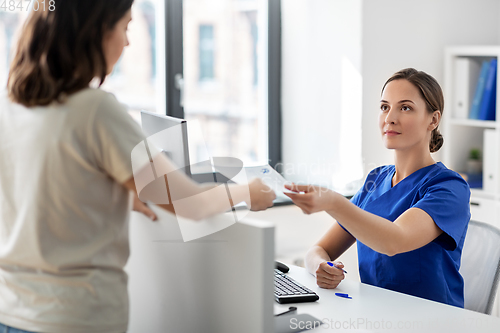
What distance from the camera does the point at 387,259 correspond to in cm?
139

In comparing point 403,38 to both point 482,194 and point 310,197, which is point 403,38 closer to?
point 482,194

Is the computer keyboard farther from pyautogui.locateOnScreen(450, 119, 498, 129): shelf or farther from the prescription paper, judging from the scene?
pyautogui.locateOnScreen(450, 119, 498, 129): shelf

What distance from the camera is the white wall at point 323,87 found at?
240 cm

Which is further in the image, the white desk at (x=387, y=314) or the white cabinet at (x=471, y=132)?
the white cabinet at (x=471, y=132)

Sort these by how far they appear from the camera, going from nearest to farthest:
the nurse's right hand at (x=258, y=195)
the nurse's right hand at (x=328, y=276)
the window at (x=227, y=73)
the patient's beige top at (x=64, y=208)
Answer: the patient's beige top at (x=64, y=208), the nurse's right hand at (x=258, y=195), the nurse's right hand at (x=328, y=276), the window at (x=227, y=73)

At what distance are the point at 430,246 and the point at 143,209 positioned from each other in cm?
78

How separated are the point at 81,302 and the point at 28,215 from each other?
16 cm

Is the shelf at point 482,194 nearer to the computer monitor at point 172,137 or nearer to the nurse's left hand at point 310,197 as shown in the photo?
the nurse's left hand at point 310,197

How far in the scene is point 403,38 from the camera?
248 centimetres

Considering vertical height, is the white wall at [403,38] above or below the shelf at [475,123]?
above

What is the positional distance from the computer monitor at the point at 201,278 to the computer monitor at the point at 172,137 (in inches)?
5.7

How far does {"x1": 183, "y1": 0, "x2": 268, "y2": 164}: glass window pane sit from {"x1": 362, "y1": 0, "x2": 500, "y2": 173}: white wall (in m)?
0.53

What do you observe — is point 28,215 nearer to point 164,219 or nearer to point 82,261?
point 82,261

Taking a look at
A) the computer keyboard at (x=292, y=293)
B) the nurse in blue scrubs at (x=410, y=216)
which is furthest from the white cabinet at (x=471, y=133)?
the computer keyboard at (x=292, y=293)
